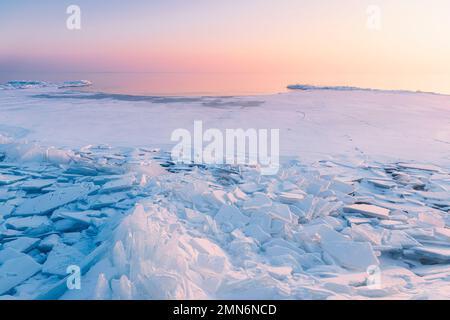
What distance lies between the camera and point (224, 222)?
9.95 feet

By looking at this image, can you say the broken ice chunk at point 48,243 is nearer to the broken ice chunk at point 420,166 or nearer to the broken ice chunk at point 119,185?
the broken ice chunk at point 119,185

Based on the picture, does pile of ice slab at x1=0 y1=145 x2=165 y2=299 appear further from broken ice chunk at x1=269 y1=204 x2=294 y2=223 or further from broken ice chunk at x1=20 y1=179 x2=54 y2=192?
broken ice chunk at x1=269 y1=204 x2=294 y2=223

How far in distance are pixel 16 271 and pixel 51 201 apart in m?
1.16

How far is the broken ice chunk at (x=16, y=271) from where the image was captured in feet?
7.20

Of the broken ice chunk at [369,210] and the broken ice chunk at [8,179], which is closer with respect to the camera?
the broken ice chunk at [369,210]

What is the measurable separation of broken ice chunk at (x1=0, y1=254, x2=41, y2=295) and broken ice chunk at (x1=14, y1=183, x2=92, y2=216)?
0.87m

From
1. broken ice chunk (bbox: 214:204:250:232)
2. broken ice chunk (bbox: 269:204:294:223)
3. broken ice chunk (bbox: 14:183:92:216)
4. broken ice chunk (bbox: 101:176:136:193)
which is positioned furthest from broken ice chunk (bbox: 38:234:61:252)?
broken ice chunk (bbox: 269:204:294:223)

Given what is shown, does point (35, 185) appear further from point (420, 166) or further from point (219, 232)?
point (420, 166)

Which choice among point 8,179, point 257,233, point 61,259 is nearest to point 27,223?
point 61,259

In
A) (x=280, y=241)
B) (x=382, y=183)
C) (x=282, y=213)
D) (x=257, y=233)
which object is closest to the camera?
(x=280, y=241)

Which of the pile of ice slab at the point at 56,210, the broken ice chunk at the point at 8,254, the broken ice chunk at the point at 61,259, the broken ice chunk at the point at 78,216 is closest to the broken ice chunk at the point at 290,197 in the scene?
the pile of ice slab at the point at 56,210
